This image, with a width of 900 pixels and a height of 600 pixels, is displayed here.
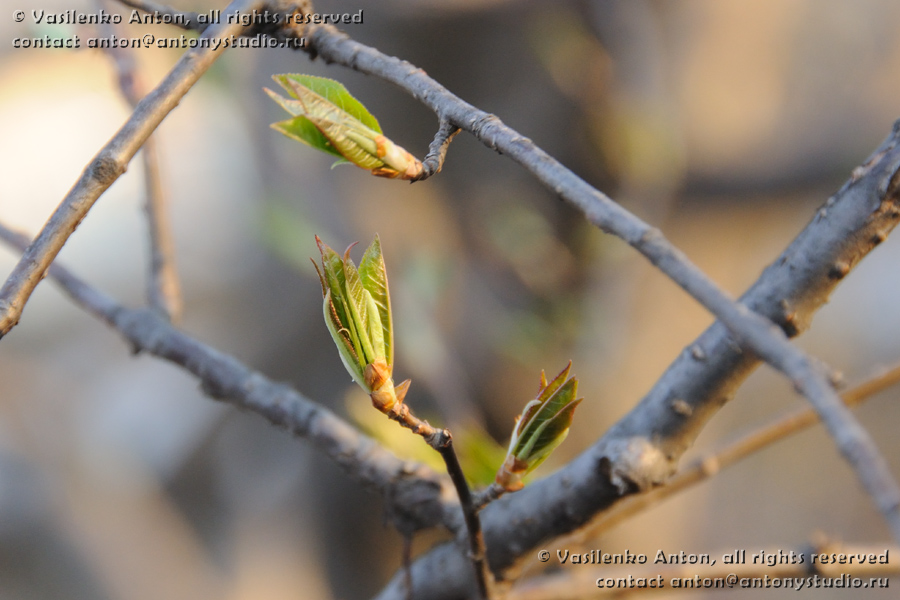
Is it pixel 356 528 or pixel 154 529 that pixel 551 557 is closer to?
pixel 356 528

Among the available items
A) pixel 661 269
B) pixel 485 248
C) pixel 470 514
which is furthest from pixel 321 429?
pixel 485 248

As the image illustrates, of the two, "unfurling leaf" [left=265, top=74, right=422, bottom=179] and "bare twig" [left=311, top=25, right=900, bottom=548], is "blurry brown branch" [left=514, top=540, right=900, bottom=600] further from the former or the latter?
"unfurling leaf" [left=265, top=74, right=422, bottom=179]

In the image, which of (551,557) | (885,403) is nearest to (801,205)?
(885,403)

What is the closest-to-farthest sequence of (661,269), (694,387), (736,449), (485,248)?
1. (661,269)
2. (694,387)
3. (736,449)
4. (485,248)

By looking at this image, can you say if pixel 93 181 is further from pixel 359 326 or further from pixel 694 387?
pixel 694 387

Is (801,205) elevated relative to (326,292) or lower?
elevated
